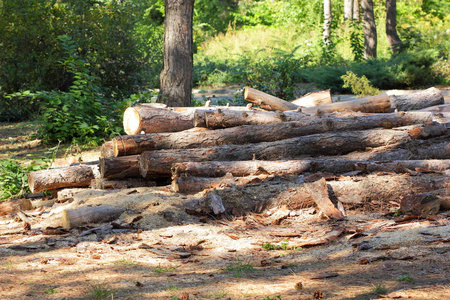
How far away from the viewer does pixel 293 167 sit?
20.0 ft

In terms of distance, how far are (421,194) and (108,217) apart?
10.1ft

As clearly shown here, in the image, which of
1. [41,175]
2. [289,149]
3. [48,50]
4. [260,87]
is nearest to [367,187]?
[289,149]

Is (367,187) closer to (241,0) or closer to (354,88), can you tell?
(354,88)

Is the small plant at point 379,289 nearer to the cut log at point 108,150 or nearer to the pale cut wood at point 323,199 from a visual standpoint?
the pale cut wood at point 323,199

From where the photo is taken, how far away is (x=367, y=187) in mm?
5410

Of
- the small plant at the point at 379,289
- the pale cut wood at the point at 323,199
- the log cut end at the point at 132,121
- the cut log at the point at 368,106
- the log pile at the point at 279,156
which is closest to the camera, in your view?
the small plant at the point at 379,289

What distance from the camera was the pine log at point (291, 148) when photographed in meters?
6.24

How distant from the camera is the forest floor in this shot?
329 centimetres

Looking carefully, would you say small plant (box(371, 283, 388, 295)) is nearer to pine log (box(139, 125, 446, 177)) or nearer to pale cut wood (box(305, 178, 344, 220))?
pale cut wood (box(305, 178, 344, 220))

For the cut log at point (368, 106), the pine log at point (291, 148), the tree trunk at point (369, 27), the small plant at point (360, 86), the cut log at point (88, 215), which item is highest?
the tree trunk at point (369, 27)

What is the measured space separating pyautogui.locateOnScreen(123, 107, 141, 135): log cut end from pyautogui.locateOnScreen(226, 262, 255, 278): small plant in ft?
11.2

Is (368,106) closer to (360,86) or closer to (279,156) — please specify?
(279,156)

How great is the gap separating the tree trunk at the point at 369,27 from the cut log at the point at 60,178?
14.7m

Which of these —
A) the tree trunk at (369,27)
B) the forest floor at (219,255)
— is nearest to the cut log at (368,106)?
the forest floor at (219,255)
